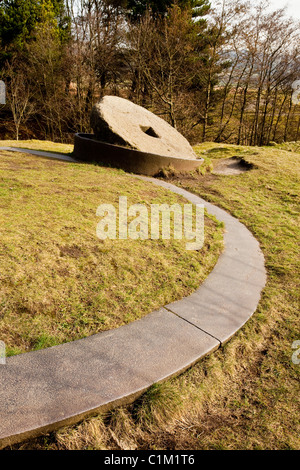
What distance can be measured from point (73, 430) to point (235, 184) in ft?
21.3

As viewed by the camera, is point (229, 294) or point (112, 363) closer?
point (112, 363)

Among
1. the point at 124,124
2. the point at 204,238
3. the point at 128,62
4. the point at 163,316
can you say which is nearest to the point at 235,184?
the point at 124,124

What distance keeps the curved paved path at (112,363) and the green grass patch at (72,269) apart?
0.49 ft

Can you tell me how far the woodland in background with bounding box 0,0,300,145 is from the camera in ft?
55.7

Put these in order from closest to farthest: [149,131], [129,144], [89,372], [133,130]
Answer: [89,372]
[129,144]
[133,130]
[149,131]

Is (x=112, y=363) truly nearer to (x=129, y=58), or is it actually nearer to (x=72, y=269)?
(x=72, y=269)

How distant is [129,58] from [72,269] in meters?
18.8

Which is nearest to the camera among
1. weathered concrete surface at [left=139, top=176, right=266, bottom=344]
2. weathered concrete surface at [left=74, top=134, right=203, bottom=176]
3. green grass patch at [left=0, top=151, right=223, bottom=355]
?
green grass patch at [left=0, top=151, right=223, bottom=355]

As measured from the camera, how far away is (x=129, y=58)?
59.8ft

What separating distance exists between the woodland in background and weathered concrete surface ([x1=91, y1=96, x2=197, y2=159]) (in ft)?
27.6

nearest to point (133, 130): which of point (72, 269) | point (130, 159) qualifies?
point (130, 159)

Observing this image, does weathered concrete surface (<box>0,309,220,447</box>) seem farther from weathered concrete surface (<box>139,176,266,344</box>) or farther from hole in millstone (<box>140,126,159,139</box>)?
hole in millstone (<box>140,126,159,139</box>)

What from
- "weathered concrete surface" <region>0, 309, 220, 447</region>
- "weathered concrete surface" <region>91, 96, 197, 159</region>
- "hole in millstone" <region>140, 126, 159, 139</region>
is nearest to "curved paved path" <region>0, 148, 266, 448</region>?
"weathered concrete surface" <region>0, 309, 220, 447</region>

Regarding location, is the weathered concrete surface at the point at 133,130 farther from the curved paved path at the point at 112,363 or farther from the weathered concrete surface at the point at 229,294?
the curved paved path at the point at 112,363
